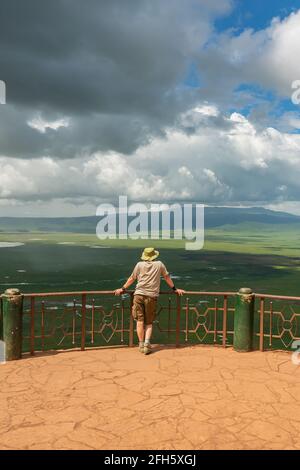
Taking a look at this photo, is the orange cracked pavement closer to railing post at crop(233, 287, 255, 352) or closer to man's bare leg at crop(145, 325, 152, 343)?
railing post at crop(233, 287, 255, 352)

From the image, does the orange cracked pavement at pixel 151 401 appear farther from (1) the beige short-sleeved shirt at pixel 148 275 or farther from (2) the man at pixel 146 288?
(1) the beige short-sleeved shirt at pixel 148 275

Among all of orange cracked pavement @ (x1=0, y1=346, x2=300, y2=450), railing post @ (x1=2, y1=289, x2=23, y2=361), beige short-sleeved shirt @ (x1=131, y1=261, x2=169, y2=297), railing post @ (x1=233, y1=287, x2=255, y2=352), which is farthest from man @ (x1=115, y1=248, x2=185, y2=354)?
railing post @ (x1=2, y1=289, x2=23, y2=361)

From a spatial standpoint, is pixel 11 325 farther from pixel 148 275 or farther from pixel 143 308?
pixel 148 275

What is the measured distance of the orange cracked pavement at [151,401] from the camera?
4.66m

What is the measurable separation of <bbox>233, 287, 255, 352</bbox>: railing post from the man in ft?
4.04

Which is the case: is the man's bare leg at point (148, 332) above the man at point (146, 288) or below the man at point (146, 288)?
below

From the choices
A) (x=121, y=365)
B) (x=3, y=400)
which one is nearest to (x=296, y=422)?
(x=121, y=365)

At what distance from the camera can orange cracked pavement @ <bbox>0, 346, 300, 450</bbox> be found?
4660 millimetres

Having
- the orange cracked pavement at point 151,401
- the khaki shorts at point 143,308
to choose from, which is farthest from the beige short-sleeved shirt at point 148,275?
the orange cracked pavement at point 151,401

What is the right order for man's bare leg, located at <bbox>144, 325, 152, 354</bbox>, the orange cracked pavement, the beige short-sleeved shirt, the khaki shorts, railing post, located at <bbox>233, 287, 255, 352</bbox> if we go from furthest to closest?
railing post, located at <bbox>233, 287, 255, 352</bbox> → man's bare leg, located at <bbox>144, 325, 152, 354</bbox> → the khaki shorts → the beige short-sleeved shirt → the orange cracked pavement

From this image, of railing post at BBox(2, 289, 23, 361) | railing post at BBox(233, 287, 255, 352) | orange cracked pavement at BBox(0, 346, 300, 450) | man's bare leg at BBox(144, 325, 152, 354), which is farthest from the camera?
railing post at BBox(233, 287, 255, 352)

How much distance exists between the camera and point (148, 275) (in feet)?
24.7

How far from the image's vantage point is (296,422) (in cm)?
511
